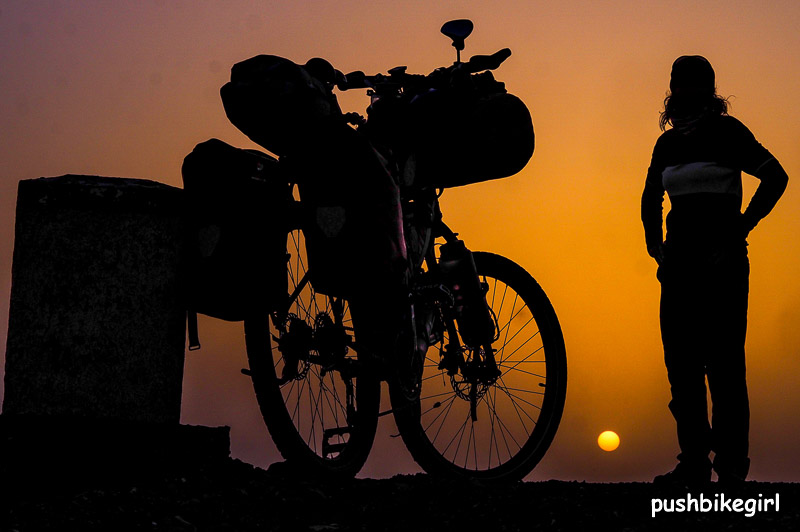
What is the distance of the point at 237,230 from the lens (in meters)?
4.29

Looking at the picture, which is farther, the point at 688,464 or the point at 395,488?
the point at 688,464

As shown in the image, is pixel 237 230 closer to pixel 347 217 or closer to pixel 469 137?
pixel 347 217

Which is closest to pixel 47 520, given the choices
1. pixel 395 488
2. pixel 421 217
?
pixel 395 488

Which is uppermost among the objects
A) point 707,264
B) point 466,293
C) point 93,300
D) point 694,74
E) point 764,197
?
point 694,74

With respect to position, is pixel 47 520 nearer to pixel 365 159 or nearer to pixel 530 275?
pixel 365 159

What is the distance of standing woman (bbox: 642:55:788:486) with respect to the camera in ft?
16.5

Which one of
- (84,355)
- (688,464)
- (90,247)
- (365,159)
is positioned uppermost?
(365,159)

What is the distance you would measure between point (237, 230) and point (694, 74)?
248cm

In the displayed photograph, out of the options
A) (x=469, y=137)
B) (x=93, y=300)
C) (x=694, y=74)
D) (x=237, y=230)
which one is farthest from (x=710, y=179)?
(x=93, y=300)

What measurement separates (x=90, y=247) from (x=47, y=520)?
4.09ft

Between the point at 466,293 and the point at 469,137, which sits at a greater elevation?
the point at 469,137

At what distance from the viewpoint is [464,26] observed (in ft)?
16.1

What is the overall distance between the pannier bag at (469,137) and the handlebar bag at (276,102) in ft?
1.99

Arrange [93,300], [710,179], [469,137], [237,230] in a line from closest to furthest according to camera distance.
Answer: [237,230], [93,300], [469,137], [710,179]
